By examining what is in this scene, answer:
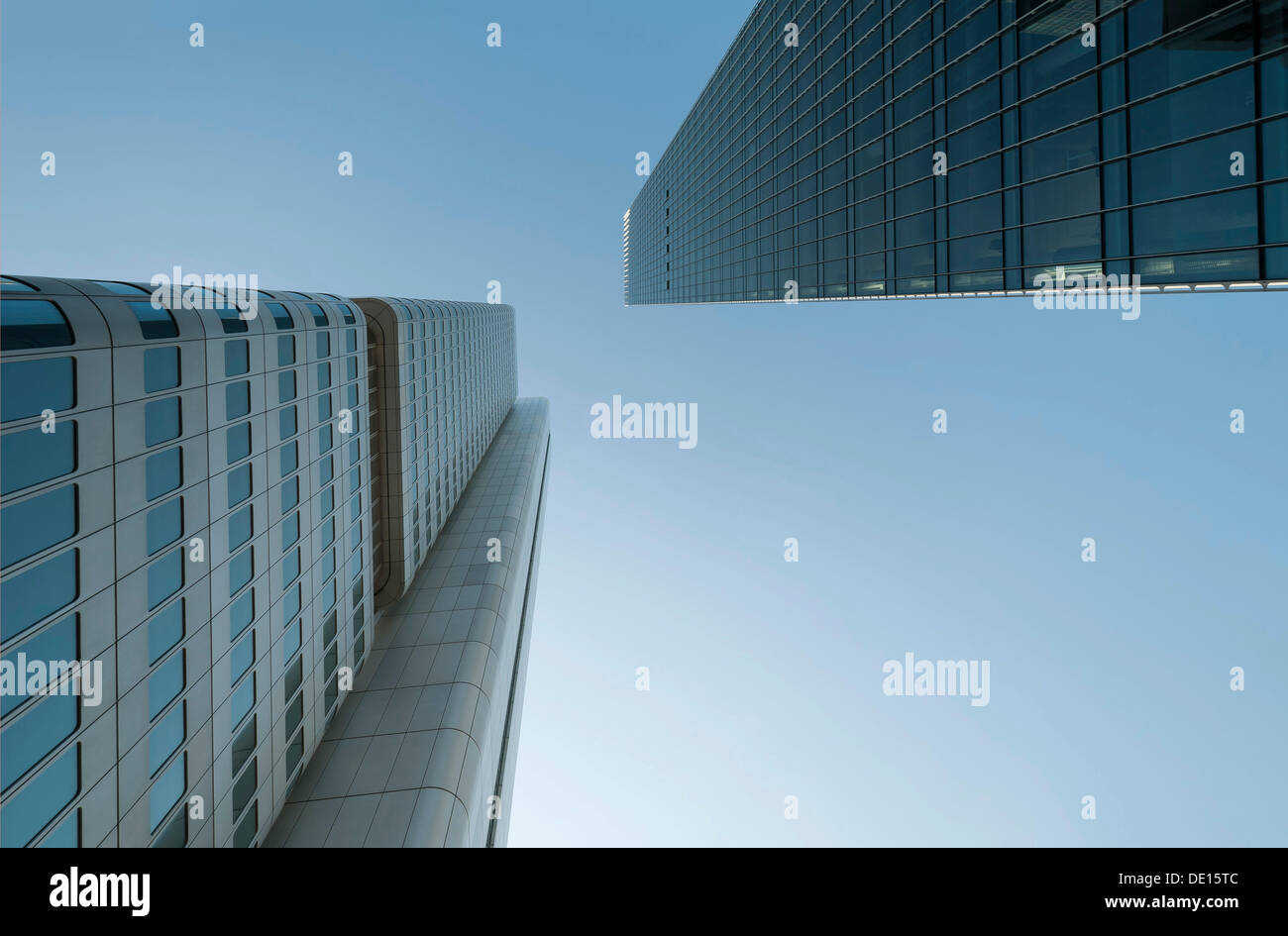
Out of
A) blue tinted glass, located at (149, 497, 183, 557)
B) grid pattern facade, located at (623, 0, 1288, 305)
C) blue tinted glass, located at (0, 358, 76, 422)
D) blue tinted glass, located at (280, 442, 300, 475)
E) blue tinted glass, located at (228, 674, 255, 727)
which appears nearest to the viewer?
blue tinted glass, located at (0, 358, 76, 422)

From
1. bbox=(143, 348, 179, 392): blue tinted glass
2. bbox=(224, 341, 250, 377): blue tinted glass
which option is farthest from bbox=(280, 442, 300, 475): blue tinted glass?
bbox=(143, 348, 179, 392): blue tinted glass

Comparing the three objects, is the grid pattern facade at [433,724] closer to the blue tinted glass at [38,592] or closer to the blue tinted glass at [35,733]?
the blue tinted glass at [35,733]

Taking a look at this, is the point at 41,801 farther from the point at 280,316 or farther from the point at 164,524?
the point at 280,316

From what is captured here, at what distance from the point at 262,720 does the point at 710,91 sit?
199 feet

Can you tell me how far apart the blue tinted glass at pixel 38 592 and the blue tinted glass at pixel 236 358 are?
6485 millimetres

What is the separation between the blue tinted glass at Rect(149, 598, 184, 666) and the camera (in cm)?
1241

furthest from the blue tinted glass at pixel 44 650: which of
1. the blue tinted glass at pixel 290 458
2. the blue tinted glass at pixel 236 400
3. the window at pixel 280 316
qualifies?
the window at pixel 280 316

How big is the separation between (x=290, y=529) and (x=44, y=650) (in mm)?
9044

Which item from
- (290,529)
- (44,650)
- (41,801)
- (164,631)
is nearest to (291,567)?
(290,529)

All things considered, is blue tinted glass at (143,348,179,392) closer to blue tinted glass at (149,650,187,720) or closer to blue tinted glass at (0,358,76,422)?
blue tinted glass at (0,358,76,422)

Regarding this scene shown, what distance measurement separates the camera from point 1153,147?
12875mm

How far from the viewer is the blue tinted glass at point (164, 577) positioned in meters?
12.4

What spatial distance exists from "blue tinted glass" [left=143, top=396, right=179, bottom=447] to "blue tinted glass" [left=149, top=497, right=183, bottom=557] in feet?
4.92
